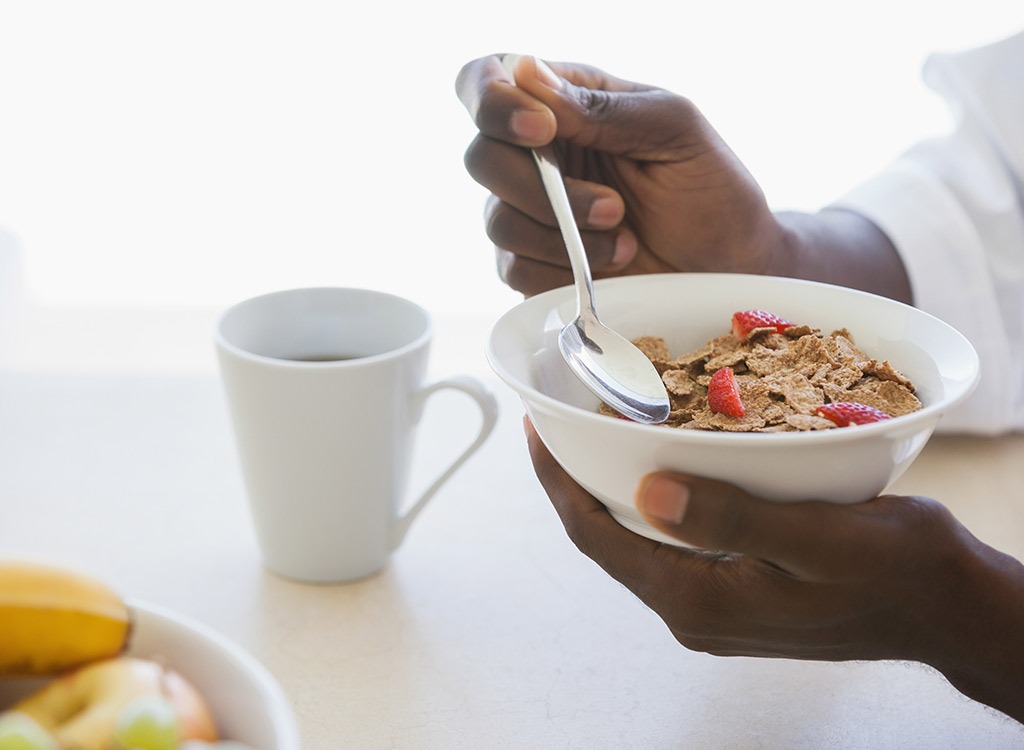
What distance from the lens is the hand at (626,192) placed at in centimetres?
72

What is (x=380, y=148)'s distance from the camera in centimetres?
191

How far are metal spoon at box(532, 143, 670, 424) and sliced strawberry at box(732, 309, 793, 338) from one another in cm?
7

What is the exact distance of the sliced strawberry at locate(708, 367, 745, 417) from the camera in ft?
1.81

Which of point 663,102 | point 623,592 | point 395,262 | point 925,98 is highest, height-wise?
point 663,102

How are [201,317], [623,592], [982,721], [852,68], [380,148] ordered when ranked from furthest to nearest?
[380,148] → [852,68] → [201,317] → [623,592] → [982,721]

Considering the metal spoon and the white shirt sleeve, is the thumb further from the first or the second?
the white shirt sleeve

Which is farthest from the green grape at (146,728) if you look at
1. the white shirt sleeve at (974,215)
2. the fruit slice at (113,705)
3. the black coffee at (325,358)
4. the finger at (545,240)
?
the white shirt sleeve at (974,215)

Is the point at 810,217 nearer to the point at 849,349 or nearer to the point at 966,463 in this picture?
the point at 966,463

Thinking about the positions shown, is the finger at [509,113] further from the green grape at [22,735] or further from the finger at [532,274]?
the green grape at [22,735]

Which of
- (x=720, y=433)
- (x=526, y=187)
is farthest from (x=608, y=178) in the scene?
(x=720, y=433)

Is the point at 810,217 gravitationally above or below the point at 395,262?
above

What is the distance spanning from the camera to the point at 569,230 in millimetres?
651

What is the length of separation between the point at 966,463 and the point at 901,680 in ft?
0.99

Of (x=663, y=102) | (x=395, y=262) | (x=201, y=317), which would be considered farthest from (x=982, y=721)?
(x=395, y=262)
